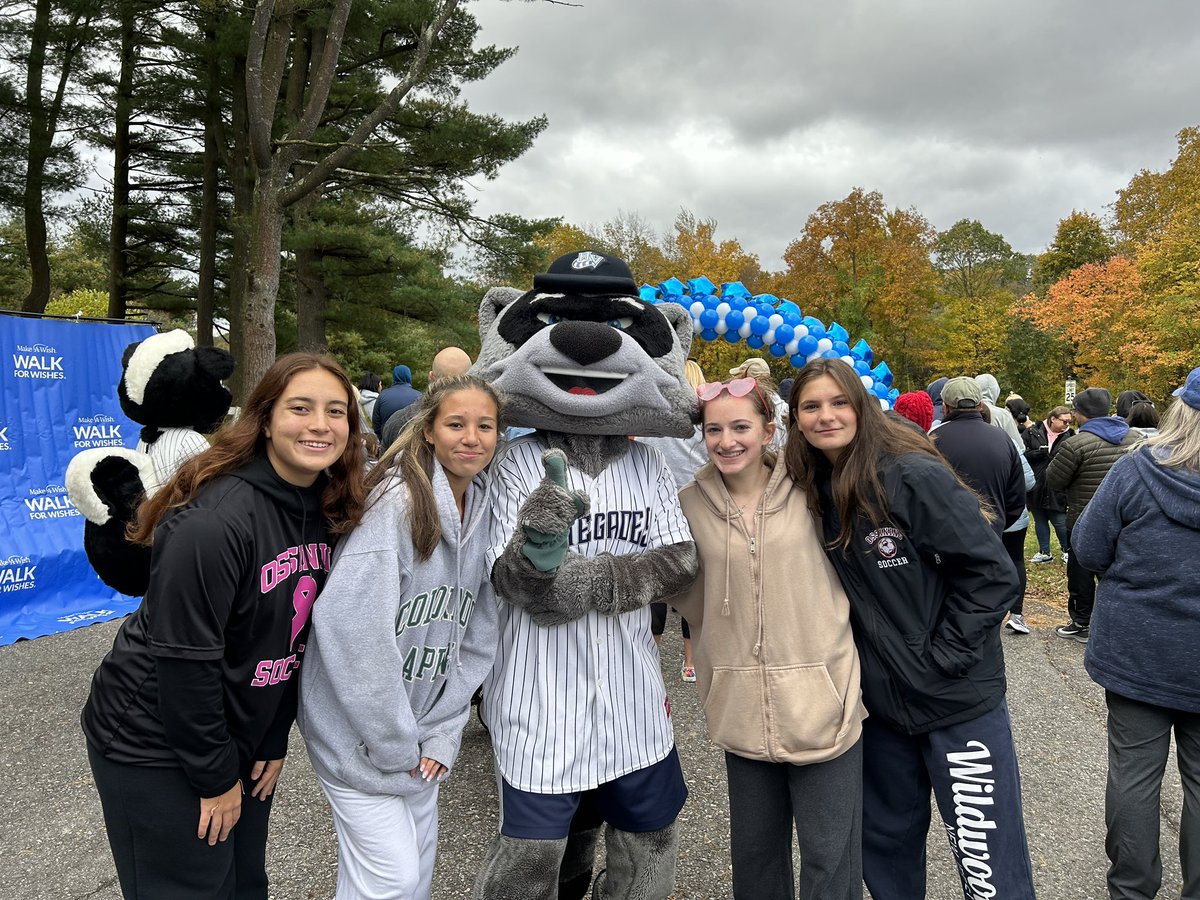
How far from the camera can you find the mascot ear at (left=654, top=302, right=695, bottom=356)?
2.49 m

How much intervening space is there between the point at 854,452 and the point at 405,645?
1378mm

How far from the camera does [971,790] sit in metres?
1.89

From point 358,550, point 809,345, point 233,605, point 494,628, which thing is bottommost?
point 494,628

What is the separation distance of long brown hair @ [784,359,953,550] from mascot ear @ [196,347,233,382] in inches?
111

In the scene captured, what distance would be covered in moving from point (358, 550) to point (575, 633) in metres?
0.66

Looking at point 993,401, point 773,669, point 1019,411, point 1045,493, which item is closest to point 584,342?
point 773,669

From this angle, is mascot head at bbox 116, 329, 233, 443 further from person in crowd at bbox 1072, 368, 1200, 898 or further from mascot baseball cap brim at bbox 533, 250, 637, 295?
person in crowd at bbox 1072, 368, 1200, 898

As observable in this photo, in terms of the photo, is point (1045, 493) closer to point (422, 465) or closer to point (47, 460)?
point (422, 465)

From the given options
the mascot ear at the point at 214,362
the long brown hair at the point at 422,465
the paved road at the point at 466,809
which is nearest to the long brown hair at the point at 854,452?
the long brown hair at the point at 422,465

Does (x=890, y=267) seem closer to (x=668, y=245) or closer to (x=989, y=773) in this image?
(x=668, y=245)

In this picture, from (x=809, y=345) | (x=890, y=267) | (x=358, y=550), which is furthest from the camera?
(x=890, y=267)

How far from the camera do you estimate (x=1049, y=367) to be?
86.9ft

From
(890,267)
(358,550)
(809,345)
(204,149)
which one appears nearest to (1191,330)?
(890,267)

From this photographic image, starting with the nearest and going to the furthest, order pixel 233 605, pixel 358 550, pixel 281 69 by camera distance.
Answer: pixel 233 605 → pixel 358 550 → pixel 281 69
